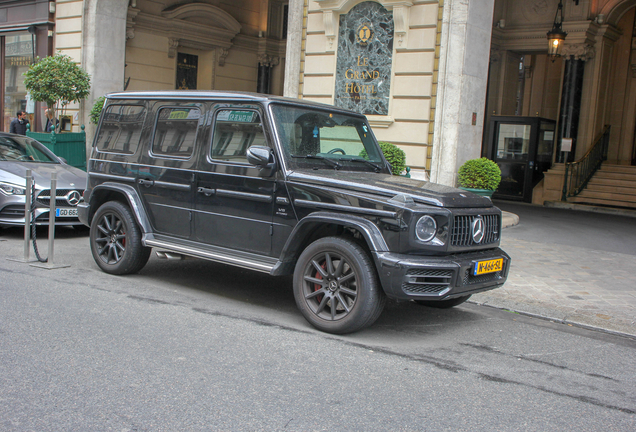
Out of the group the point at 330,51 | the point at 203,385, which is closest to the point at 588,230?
the point at 330,51

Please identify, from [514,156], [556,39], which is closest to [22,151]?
[514,156]

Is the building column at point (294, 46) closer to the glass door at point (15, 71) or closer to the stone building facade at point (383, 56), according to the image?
the stone building facade at point (383, 56)

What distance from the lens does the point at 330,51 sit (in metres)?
14.0

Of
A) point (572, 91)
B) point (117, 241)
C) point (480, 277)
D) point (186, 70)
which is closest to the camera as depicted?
point (480, 277)

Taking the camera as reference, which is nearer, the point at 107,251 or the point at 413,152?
the point at 107,251

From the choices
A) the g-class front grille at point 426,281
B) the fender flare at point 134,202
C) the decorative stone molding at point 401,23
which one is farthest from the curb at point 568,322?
the decorative stone molding at point 401,23

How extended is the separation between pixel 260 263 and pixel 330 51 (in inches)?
374

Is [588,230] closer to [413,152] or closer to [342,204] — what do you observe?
[413,152]

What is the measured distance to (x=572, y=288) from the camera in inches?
291

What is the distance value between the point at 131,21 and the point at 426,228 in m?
A: 17.1

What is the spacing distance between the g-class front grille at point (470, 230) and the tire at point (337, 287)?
736mm

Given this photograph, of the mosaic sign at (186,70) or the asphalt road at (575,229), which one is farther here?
the mosaic sign at (186,70)

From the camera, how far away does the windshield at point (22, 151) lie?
978 cm

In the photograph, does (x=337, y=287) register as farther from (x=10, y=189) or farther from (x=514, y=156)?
(x=514, y=156)
